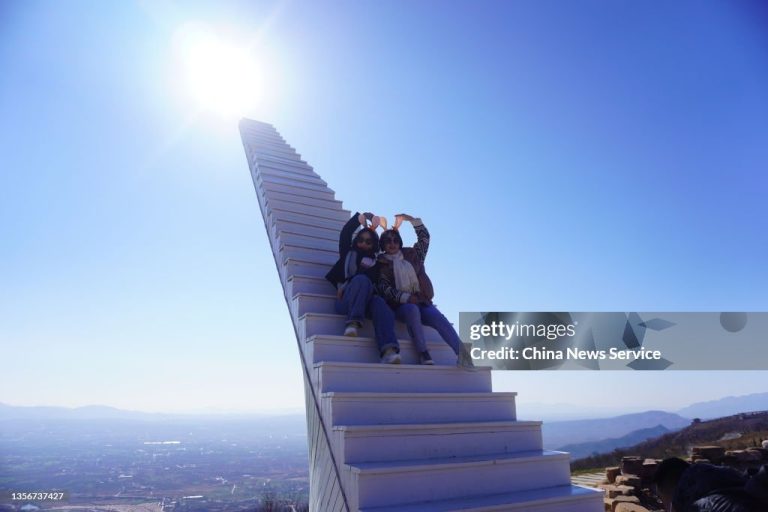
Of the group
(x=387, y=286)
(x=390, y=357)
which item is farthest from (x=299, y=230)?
(x=390, y=357)

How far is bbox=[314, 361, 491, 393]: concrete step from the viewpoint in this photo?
2123 mm

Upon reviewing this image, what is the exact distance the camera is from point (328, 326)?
2.59 m

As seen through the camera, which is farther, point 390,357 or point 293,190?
point 293,190

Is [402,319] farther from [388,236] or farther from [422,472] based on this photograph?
[422,472]

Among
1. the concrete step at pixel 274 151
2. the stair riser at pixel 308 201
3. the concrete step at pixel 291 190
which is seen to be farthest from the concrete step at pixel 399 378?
the concrete step at pixel 274 151

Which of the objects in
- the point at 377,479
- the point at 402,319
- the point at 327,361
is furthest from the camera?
the point at 402,319

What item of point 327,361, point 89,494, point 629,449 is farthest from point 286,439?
point 327,361

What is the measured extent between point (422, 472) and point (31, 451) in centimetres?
860

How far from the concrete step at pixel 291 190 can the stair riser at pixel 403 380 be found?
2.37m

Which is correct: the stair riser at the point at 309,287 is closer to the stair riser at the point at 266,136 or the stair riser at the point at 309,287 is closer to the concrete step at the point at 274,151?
the concrete step at the point at 274,151

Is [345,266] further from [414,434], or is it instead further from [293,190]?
[293,190]

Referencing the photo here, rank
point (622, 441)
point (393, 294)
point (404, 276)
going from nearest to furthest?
point (393, 294), point (404, 276), point (622, 441)

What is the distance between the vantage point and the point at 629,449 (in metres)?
4.93

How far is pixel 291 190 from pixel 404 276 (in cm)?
192
